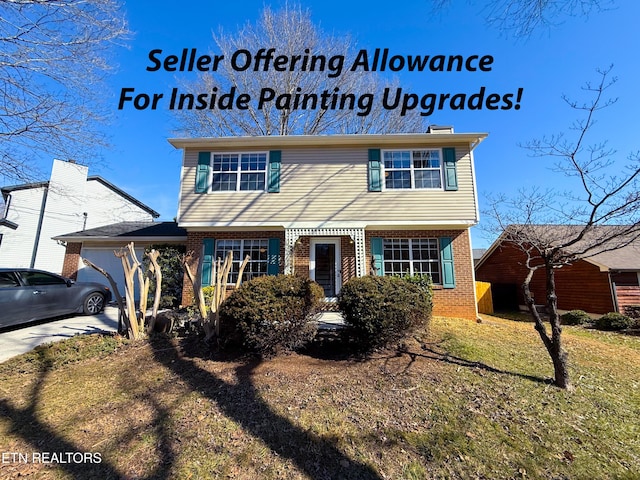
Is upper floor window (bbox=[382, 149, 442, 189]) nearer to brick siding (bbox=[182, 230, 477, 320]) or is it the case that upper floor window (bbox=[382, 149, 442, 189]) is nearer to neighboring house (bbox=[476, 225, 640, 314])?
brick siding (bbox=[182, 230, 477, 320])

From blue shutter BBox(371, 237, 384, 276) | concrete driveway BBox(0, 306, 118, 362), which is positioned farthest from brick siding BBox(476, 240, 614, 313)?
concrete driveway BBox(0, 306, 118, 362)

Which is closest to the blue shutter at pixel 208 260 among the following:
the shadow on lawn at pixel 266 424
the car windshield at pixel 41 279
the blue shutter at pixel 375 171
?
the car windshield at pixel 41 279

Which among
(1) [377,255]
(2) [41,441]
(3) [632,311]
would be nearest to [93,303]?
(2) [41,441]

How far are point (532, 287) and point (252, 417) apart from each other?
1523 centimetres

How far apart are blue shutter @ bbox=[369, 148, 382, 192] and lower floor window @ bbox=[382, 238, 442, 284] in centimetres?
181

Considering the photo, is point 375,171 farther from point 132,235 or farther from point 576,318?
point 132,235

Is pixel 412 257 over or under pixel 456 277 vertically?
over

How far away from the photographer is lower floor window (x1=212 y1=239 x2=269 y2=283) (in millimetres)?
9758

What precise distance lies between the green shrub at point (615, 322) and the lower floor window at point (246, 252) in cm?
1128

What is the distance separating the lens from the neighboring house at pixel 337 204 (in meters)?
9.41

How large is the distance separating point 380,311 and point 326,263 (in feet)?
18.5

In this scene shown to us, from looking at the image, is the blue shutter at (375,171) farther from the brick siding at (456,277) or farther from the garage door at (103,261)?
the garage door at (103,261)

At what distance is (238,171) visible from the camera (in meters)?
10.0

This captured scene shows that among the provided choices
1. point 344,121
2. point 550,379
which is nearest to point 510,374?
point 550,379
